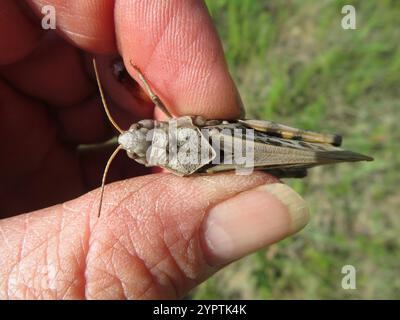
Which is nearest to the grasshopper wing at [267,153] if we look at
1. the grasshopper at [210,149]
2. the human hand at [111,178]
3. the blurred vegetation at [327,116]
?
the grasshopper at [210,149]

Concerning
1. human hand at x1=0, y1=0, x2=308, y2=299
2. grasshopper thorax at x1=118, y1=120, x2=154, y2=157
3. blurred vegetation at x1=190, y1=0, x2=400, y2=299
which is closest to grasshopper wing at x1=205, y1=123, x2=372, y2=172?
human hand at x1=0, y1=0, x2=308, y2=299

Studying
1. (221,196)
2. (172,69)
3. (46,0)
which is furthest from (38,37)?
(221,196)

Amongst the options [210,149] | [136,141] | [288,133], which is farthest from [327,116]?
[136,141]

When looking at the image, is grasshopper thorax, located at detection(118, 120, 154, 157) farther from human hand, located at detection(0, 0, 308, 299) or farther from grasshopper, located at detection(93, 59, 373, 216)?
human hand, located at detection(0, 0, 308, 299)

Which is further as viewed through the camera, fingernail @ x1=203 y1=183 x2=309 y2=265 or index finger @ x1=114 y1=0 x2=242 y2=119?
index finger @ x1=114 y1=0 x2=242 y2=119

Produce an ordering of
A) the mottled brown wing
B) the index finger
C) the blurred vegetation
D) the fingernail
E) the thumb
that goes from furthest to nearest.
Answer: the blurred vegetation → the index finger → the mottled brown wing → the fingernail → the thumb

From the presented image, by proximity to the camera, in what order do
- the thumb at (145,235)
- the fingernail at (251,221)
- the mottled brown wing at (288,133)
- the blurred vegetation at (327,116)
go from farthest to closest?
the blurred vegetation at (327,116), the mottled brown wing at (288,133), the fingernail at (251,221), the thumb at (145,235)

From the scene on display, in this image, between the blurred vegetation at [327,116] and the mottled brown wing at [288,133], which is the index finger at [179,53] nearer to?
the mottled brown wing at [288,133]

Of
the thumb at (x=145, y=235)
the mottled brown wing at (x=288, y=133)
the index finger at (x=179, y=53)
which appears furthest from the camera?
the index finger at (x=179, y=53)

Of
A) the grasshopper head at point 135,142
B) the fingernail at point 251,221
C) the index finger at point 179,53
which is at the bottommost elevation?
the fingernail at point 251,221
